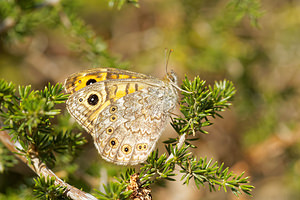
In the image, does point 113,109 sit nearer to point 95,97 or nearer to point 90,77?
point 95,97

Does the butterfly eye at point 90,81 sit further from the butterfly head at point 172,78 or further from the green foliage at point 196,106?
the green foliage at point 196,106

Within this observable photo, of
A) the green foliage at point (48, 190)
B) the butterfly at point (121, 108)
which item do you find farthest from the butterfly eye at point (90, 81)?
the green foliage at point (48, 190)

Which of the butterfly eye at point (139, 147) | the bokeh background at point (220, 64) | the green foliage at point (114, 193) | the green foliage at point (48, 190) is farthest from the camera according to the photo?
the bokeh background at point (220, 64)

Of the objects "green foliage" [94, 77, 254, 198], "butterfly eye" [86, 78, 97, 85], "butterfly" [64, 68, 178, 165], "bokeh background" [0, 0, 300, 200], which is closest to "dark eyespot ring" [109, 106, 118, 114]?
"butterfly" [64, 68, 178, 165]

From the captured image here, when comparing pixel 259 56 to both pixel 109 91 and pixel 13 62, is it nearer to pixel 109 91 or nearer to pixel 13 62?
pixel 109 91

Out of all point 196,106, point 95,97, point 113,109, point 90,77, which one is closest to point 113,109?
point 113,109

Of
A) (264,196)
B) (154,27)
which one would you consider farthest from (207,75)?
(264,196)

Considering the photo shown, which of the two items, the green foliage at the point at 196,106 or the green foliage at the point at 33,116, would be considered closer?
the green foliage at the point at 33,116
